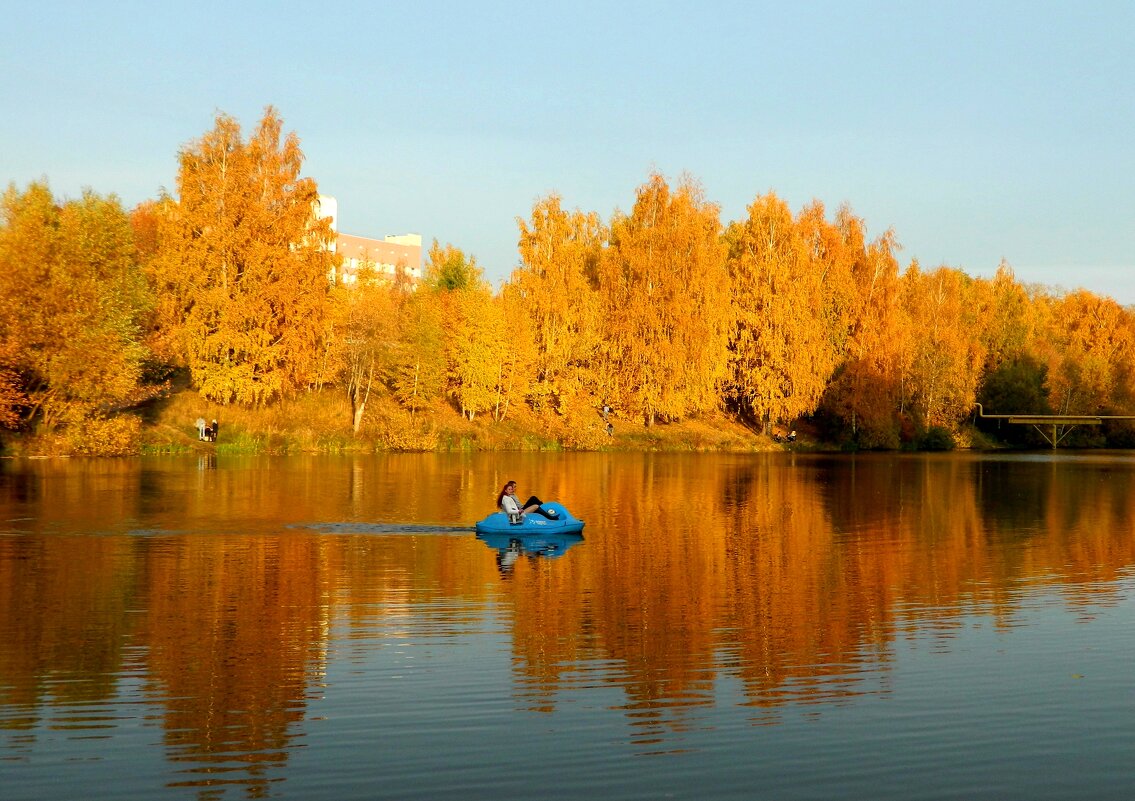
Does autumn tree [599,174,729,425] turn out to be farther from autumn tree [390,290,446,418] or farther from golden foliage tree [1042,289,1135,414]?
golden foliage tree [1042,289,1135,414]

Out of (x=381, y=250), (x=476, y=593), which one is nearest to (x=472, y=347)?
(x=476, y=593)

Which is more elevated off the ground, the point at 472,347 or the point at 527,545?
the point at 472,347

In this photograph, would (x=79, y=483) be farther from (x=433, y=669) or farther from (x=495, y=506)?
(x=433, y=669)

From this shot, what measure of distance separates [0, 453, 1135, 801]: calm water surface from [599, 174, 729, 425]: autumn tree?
4862 centimetres

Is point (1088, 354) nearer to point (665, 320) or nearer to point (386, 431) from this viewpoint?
point (665, 320)

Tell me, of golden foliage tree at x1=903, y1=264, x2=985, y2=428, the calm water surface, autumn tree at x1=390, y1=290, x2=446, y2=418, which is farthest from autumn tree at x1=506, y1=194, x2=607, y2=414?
the calm water surface

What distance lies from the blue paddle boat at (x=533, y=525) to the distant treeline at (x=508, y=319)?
33.5m

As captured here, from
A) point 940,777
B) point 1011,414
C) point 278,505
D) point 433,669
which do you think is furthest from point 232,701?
point 1011,414

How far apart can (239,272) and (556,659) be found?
187 ft

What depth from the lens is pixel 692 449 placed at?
82.7m

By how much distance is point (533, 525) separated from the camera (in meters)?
28.0

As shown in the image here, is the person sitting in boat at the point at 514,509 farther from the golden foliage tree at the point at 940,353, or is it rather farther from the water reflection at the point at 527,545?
the golden foliage tree at the point at 940,353

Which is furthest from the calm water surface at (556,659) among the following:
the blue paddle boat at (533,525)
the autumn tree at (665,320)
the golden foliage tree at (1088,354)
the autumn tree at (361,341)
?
the golden foliage tree at (1088,354)

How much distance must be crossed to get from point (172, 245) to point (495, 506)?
38183mm
